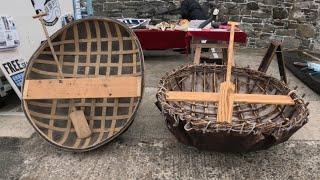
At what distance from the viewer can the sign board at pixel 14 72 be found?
3.95 metres

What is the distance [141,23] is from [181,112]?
3602 millimetres

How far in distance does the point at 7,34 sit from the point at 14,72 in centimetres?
43

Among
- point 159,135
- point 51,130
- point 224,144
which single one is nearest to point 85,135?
point 51,130

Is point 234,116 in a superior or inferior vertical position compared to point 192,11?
inferior

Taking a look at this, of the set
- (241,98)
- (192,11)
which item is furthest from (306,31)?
(241,98)

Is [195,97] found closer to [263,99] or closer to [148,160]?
[263,99]

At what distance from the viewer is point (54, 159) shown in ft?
10.5

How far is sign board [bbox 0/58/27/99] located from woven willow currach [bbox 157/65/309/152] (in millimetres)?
1695

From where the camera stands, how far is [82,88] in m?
3.25

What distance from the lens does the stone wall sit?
292 inches

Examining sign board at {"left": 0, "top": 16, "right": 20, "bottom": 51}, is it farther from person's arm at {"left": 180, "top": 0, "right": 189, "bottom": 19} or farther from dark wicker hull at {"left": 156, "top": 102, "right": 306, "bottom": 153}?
person's arm at {"left": 180, "top": 0, "right": 189, "bottom": 19}

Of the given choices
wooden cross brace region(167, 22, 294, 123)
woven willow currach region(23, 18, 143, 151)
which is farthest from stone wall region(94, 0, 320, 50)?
wooden cross brace region(167, 22, 294, 123)

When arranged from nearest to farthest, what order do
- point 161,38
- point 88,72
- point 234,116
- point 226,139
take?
point 226,139 → point 234,116 → point 88,72 → point 161,38

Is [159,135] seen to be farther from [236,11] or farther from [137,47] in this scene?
[236,11]
